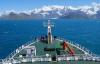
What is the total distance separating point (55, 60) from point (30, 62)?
498cm

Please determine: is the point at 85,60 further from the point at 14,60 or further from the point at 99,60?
the point at 14,60

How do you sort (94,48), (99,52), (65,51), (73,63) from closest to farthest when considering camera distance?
(73,63) → (65,51) → (99,52) → (94,48)

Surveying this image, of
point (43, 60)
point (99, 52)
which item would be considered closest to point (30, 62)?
point (43, 60)

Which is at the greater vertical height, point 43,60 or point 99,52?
point 43,60

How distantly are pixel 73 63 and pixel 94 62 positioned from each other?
4.53 metres

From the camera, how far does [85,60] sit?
6769 centimetres

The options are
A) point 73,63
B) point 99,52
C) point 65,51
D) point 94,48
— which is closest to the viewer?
point 73,63

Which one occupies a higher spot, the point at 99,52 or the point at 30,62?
the point at 30,62

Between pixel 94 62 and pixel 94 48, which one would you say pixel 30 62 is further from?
pixel 94 48

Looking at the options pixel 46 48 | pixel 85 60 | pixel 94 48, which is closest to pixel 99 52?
pixel 94 48

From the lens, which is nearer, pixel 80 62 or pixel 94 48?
pixel 80 62

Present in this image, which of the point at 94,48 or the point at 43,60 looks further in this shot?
the point at 94,48

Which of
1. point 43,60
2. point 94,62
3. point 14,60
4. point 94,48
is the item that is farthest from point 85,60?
point 94,48

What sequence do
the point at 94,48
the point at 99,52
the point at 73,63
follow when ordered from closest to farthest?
the point at 73,63 → the point at 99,52 → the point at 94,48
